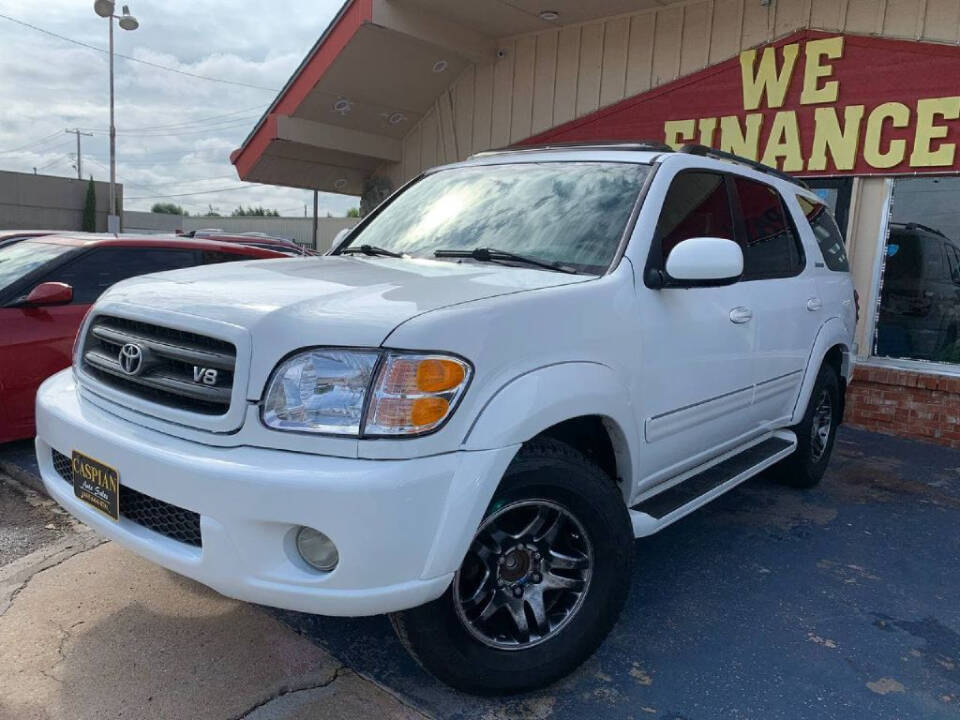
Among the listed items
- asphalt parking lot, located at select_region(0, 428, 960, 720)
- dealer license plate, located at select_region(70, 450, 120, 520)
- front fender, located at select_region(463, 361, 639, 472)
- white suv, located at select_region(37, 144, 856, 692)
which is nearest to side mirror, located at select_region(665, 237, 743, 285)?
white suv, located at select_region(37, 144, 856, 692)

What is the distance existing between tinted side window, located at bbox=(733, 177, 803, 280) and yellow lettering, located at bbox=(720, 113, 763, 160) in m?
3.33

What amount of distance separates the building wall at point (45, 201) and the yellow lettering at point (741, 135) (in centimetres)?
3671

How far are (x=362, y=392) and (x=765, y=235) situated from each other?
270cm

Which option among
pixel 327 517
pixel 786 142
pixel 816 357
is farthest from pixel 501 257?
pixel 786 142

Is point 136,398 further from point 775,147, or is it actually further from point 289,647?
point 775,147

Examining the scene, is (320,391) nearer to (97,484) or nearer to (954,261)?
(97,484)

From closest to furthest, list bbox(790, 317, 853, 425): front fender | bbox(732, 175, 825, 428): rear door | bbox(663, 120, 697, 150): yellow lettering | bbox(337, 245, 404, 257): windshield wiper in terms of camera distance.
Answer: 1. bbox(337, 245, 404, 257): windshield wiper
2. bbox(732, 175, 825, 428): rear door
3. bbox(790, 317, 853, 425): front fender
4. bbox(663, 120, 697, 150): yellow lettering

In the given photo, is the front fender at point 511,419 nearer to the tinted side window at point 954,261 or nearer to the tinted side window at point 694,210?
the tinted side window at point 694,210

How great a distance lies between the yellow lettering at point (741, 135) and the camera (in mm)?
7203

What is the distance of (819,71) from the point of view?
672 cm

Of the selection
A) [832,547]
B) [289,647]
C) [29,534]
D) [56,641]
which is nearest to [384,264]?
[289,647]

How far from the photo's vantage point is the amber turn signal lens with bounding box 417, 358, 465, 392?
2.09 meters

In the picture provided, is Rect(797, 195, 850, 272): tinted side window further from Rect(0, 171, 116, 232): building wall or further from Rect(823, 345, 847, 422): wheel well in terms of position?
Rect(0, 171, 116, 232): building wall

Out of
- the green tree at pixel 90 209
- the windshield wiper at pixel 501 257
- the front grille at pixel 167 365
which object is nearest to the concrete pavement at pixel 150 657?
the front grille at pixel 167 365
